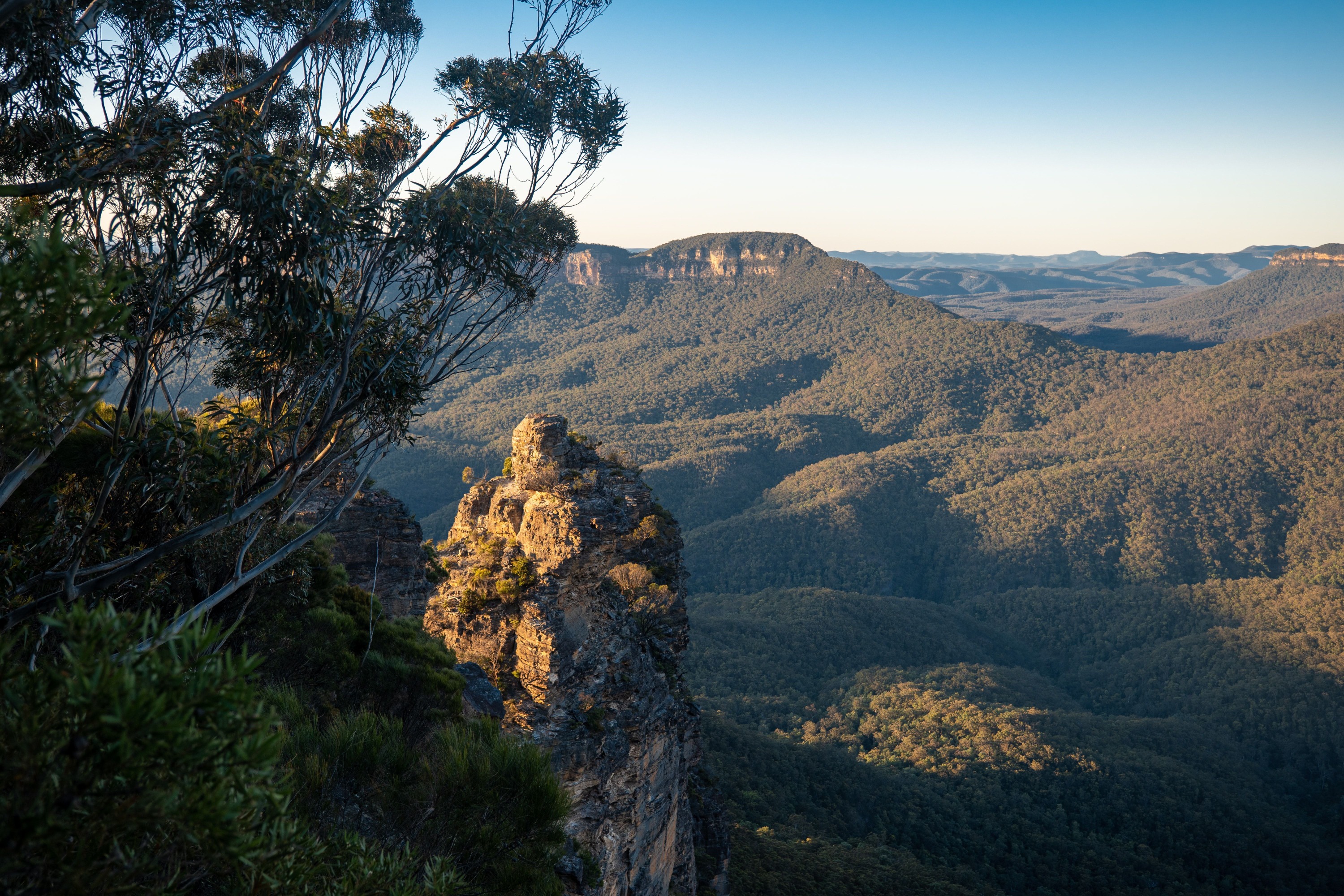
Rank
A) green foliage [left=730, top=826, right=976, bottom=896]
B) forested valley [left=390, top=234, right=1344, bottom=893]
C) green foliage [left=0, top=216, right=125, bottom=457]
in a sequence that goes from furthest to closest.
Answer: forested valley [left=390, top=234, right=1344, bottom=893] < green foliage [left=730, top=826, right=976, bottom=896] < green foliage [left=0, top=216, right=125, bottom=457]

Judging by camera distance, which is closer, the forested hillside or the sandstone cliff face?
the forested hillside

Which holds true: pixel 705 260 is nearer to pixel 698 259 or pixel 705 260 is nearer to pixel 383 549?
pixel 698 259

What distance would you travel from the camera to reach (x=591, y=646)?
49.5ft

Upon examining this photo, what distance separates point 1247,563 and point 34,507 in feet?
436

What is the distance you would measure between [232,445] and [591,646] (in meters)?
8.44

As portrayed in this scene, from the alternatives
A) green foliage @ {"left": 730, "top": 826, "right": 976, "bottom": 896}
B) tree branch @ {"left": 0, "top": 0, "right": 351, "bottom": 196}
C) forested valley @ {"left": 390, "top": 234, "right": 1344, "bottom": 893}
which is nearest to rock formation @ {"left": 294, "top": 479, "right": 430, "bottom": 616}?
tree branch @ {"left": 0, "top": 0, "right": 351, "bottom": 196}

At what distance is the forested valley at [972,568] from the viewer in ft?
139

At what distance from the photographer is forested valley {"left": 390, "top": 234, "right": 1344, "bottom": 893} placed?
42.5 m

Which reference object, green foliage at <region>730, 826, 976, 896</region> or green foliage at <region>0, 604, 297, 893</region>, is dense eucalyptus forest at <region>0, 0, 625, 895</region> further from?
green foliage at <region>730, 826, 976, 896</region>

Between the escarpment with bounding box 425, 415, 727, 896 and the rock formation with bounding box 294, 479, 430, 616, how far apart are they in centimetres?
97

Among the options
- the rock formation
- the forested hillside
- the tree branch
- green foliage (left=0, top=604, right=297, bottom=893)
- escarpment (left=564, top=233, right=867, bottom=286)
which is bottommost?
the forested hillside

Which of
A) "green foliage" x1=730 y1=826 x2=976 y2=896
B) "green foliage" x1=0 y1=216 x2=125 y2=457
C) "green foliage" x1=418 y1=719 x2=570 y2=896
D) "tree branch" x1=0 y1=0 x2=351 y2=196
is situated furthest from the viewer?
"green foliage" x1=730 y1=826 x2=976 y2=896

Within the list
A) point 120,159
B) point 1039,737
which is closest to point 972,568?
point 1039,737

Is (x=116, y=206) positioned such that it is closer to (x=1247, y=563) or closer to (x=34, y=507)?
(x=34, y=507)
